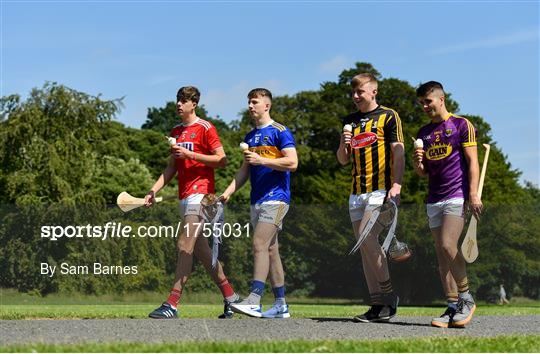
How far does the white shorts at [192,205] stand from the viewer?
9.19 m

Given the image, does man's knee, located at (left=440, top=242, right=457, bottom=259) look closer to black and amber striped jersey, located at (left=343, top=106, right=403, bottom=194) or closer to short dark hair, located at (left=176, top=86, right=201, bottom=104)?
black and amber striped jersey, located at (left=343, top=106, right=403, bottom=194)

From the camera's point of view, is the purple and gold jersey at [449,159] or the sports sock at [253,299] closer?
the purple and gold jersey at [449,159]

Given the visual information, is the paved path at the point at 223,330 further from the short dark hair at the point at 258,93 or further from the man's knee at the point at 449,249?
the short dark hair at the point at 258,93

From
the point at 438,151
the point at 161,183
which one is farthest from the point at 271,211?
the point at 438,151

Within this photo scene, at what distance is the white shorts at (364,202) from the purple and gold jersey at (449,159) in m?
0.51

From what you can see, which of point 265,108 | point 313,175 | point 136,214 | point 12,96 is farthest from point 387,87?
point 265,108

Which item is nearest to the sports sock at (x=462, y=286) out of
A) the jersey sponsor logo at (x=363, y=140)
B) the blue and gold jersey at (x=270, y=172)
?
the jersey sponsor logo at (x=363, y=140)

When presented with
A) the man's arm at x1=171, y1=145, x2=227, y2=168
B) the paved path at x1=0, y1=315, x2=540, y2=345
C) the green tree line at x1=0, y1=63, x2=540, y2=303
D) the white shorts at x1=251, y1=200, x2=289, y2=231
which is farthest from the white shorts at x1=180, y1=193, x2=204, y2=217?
the green tree line at x1=0, y1=63, x2=540, y2=303

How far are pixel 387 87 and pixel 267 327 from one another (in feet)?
152

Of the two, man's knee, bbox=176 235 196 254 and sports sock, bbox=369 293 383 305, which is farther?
man's knee, bbox=176 235 196 254

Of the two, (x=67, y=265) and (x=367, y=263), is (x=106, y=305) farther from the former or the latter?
(x=367, y=263)

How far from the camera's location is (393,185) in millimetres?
8312

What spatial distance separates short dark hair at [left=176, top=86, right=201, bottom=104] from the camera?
31.4ft

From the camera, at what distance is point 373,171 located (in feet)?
27.8
